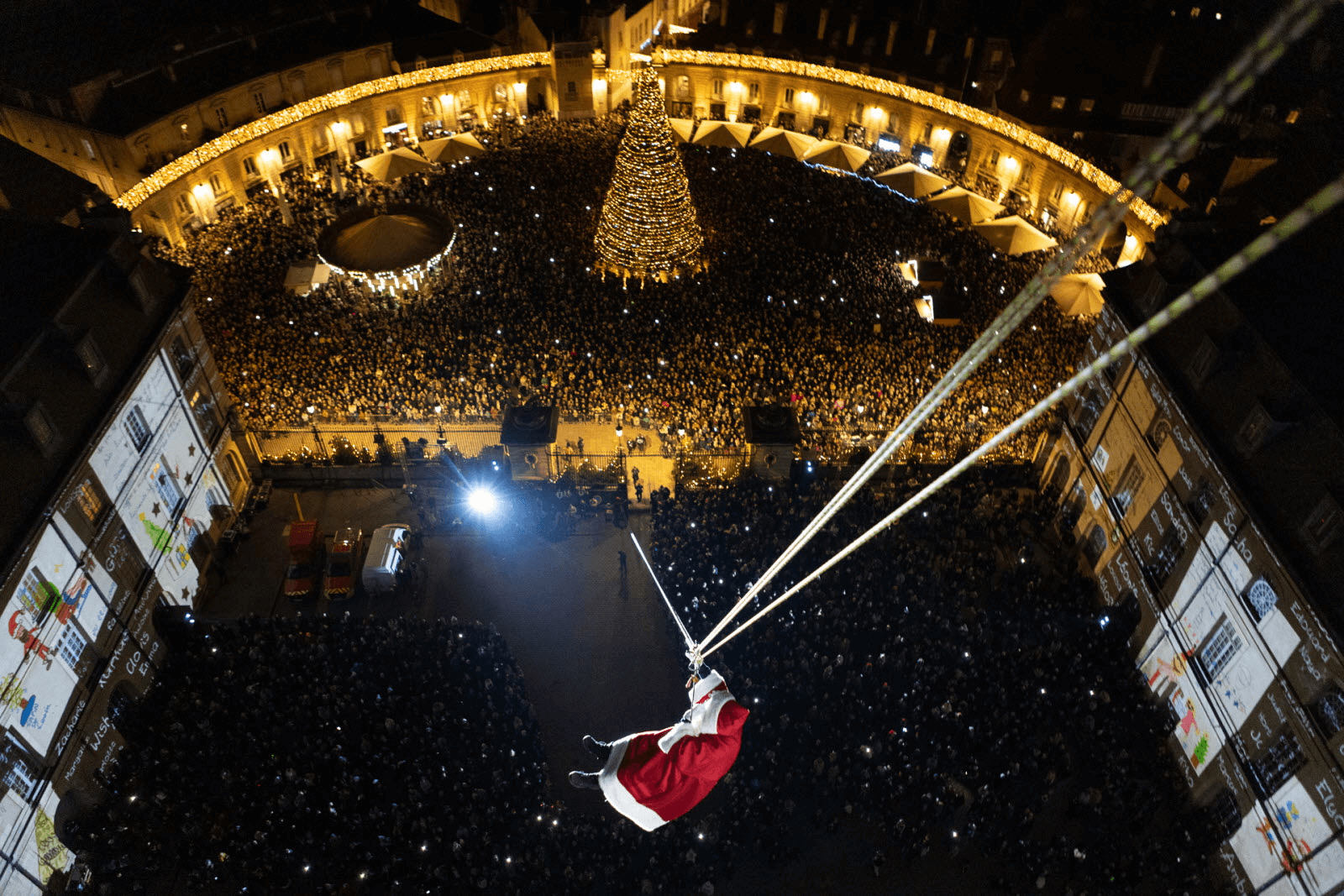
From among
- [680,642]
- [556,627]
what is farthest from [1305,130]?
[556,627]

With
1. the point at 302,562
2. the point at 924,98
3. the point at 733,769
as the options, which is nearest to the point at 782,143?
the point at 924,98

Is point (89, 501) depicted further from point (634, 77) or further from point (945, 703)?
point (634, 77)

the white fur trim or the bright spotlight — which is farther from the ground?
the bright spotlight

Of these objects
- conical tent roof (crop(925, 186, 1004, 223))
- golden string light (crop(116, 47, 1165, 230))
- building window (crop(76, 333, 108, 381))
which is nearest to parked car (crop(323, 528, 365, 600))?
building window (crop(76, 333, 108, 381))

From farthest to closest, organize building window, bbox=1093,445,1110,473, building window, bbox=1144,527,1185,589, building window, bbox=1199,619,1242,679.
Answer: building window, bbox=1093,445,1110,473, building window, bbox=1144,527,1185,589, building window, bbox=1199,619,1242,679

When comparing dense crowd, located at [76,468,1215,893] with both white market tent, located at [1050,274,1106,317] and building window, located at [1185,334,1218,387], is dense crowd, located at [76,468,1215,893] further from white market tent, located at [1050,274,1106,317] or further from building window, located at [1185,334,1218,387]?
white market tent, located at [1050,274,1106,317]
